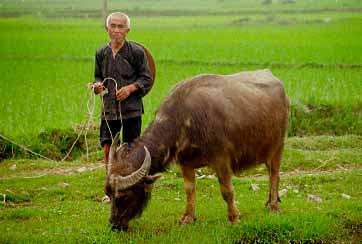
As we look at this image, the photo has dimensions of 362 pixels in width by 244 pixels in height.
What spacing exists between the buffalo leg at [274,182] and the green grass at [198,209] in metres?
0.11

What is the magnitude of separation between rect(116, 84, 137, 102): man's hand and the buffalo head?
1.91 feet

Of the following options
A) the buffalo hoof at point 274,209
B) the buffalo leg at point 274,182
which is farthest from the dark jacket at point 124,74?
the buffalo hoof at point 274,209

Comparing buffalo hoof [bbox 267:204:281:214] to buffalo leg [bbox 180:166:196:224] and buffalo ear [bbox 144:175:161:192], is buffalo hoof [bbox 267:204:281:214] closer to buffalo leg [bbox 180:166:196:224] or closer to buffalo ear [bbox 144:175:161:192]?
buffalo leg [bbox 180:166:196:224]

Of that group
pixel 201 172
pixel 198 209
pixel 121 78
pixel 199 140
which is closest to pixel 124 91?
pixel 121 78

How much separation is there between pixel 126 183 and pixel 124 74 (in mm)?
1159

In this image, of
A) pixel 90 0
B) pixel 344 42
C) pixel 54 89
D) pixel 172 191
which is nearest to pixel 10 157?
pixel 172 191

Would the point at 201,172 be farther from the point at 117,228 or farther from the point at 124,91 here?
the point at 117,228

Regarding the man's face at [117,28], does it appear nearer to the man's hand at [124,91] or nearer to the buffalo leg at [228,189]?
the man's hand at [124,91]

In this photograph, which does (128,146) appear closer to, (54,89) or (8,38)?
(54,89)

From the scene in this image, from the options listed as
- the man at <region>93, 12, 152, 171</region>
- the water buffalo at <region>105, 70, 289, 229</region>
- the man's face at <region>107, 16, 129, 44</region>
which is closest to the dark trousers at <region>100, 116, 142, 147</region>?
the man at <region>93, 12, 152, 171</region>

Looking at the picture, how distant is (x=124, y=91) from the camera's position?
5.29m

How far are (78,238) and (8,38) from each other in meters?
16.3

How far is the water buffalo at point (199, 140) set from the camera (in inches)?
185

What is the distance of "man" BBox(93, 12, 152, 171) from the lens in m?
5.34
